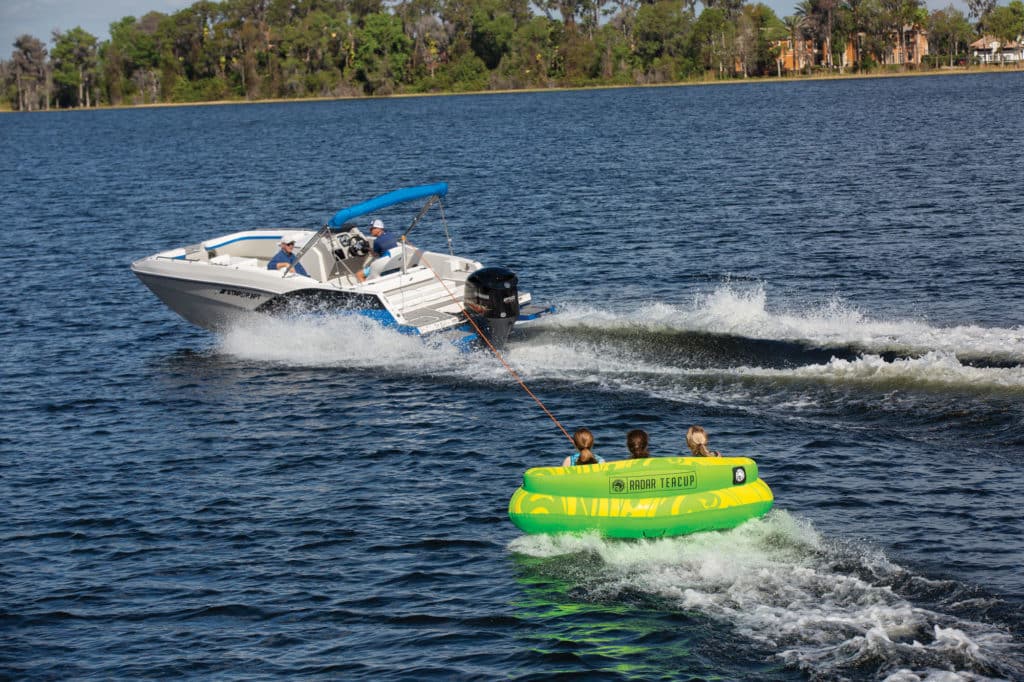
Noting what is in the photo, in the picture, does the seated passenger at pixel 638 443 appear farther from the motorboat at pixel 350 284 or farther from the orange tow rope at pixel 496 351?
the motorboat at pixel 350 284

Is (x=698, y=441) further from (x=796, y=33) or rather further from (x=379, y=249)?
(x=796, y=33)

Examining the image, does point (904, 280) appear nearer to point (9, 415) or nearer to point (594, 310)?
point (594, 310)

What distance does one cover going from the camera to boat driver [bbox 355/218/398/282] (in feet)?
89.1

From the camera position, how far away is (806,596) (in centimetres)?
1408

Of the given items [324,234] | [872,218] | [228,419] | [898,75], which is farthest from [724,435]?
[898,75]

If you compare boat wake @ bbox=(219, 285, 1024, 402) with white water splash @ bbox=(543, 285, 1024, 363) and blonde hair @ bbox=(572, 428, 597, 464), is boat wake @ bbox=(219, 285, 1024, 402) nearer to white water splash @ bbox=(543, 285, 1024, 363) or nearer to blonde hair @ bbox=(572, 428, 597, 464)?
white water splash @ bbox=(543, 285, 1024, 363)

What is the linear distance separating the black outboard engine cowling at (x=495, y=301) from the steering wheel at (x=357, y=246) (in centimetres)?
340

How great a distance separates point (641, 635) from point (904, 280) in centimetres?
2023

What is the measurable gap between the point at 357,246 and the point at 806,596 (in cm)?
1565

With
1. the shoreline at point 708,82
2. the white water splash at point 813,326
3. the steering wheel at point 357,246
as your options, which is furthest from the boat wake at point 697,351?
the shoreline at point 708,82

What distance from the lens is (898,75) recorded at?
177125mm

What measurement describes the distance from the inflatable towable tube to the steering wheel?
12733 mm

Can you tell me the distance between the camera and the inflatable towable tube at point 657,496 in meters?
15.6

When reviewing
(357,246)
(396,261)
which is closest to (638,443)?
(396,261)
